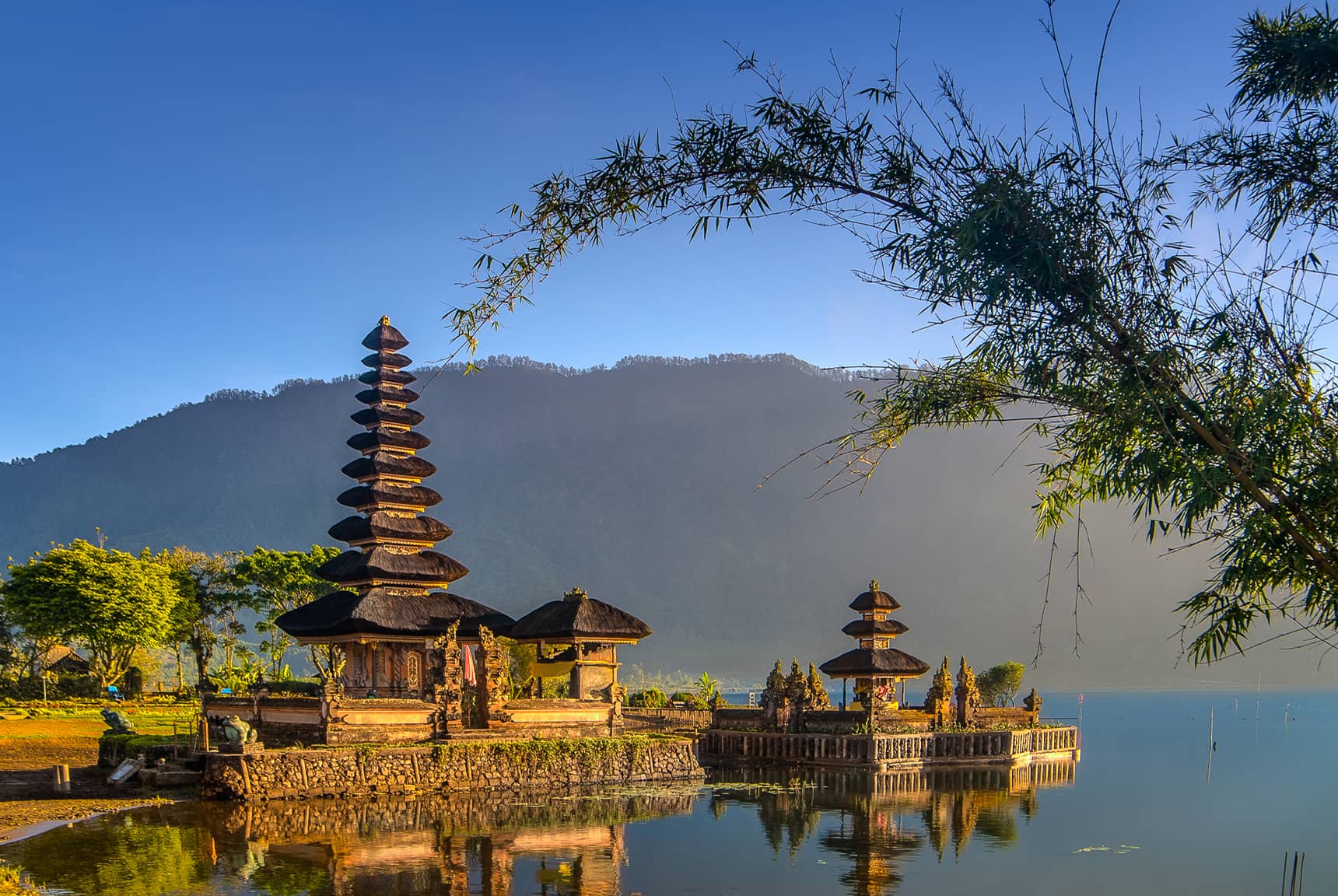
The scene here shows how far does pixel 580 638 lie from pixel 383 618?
6.24 metres

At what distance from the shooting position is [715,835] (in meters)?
28.9

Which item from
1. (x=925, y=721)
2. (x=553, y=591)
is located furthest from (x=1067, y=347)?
(x=553, y=591)

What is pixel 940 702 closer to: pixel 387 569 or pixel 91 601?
pixel 387 569

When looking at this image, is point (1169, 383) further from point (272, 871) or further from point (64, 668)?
point (64, 668)

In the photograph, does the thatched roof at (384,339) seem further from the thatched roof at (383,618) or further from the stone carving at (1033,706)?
the stone carving at (1033,706)

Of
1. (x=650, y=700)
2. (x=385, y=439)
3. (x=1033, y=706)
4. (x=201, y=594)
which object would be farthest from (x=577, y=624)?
(x=201, y=594)

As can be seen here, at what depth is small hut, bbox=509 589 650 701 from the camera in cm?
3631

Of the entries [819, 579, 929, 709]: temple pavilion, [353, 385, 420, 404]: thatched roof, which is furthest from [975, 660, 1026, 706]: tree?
[353, 385, 420, 404]: thatched roof

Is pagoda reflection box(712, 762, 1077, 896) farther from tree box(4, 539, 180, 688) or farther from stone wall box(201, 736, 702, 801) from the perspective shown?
tree box(4, 539, 180, 688)

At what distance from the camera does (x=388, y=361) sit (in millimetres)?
42969

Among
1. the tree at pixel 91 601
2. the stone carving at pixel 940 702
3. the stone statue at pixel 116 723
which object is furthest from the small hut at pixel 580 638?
the tree at pixel 91 601

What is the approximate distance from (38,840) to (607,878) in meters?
10.8

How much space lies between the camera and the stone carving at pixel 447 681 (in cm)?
3155

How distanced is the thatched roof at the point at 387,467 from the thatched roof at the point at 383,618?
445cm
